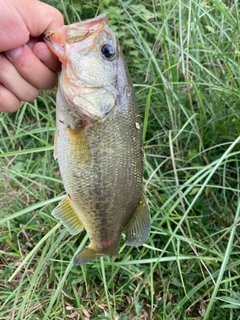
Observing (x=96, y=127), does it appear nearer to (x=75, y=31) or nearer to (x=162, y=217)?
(x=75, y=31)

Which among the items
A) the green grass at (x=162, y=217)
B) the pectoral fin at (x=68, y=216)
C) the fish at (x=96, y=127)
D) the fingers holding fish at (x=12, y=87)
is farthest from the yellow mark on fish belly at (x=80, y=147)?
the green grass at (x=162, y=217)

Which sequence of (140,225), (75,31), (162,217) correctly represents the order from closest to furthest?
(75,31) < (140,225) < (162,217)

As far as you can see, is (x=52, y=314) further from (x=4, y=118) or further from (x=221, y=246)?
(x=4, y=118)

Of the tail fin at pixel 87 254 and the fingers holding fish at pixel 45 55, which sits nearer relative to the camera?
the fingers holding fish at pixel 45 55

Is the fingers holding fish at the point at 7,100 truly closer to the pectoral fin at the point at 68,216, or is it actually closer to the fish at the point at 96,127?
→ the fish at the point at 96,127

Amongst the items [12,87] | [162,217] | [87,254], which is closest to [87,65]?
[12,87]

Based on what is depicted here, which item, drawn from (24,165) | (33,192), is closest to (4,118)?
(24,165)

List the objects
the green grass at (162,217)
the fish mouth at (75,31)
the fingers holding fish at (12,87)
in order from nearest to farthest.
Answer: the fish mouth at (75,31), the fingers holding fish at (12,87), the green grass at (162,217)
